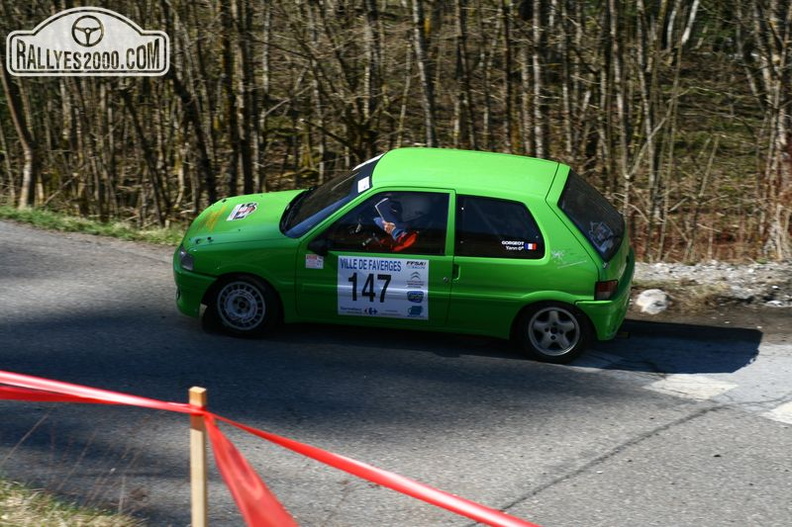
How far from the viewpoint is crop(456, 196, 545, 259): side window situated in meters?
8.03

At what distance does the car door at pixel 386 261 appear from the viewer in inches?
318

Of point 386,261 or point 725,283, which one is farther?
point 725,283

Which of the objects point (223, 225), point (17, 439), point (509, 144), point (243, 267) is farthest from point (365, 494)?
point (509, 144)

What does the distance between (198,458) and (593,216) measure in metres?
5.05

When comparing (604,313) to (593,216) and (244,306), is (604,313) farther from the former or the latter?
(244,306)

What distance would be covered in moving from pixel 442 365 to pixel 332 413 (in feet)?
4.45

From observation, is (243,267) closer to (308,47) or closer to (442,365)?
(442,365)

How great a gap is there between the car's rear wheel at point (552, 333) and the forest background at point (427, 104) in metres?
4.61

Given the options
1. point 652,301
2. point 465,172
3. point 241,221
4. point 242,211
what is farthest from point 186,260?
point 652,301

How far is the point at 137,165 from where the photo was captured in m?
16.4

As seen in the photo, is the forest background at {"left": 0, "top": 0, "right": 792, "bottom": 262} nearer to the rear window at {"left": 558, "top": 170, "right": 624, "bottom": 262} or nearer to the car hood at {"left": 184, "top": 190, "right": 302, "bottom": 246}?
the rear window at {"left": 558, "top": 170, "right": 624, "bottom": 262}

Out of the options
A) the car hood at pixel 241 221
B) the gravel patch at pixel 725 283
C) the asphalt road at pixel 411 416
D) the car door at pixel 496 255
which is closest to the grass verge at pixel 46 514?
the asphalt road at pixel 411 416

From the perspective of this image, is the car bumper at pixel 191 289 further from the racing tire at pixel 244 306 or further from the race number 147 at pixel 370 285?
the race number 147 at pixel 370 285

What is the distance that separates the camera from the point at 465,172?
27.4 ft
